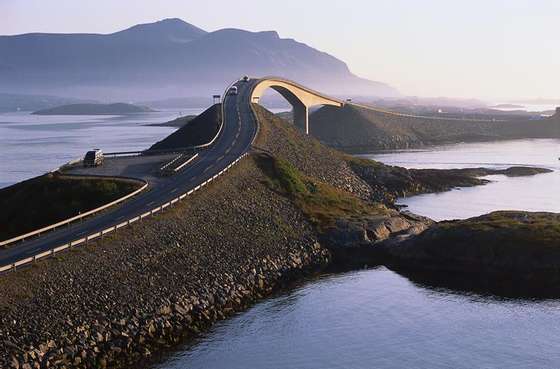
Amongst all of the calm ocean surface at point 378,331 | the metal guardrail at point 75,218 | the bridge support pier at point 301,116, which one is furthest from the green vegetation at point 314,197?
the bridge support pier at point 301,116

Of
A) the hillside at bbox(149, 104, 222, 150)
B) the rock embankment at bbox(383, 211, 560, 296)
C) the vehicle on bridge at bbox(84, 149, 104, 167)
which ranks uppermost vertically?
the hillside at bbox(149, 104, 222, 150)

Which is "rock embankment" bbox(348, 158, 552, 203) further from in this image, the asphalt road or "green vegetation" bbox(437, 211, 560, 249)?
"green vegetation" bbox(437, 211, 560, 249)

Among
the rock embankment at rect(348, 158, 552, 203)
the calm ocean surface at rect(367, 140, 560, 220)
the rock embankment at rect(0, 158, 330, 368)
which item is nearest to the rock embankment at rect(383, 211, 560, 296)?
the rock embankment at rect(0, 158, 330, 368)

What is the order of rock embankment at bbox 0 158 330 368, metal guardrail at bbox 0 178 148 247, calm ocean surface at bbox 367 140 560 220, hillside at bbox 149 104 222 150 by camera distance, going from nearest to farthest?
rock embankment at bbox 0 158 330 368 < metal guardrail at bbox 0 178 148 247 < calm ocean surface at bbox 367 140 560 220 < hillside at bbox 149 104 222 150

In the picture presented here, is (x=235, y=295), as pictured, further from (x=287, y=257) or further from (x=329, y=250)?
(x=329, y=250)

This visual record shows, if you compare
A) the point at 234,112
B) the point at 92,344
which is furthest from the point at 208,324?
the point at 234,112

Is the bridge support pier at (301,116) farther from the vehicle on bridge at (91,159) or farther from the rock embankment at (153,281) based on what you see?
the rock embankment at (153,281)

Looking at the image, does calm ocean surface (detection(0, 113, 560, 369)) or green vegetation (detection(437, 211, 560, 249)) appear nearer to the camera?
calm ocean surface (detection(0, 113, 560, 369))
